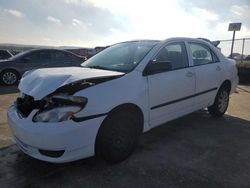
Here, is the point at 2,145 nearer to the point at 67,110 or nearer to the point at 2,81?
the point at 67,110

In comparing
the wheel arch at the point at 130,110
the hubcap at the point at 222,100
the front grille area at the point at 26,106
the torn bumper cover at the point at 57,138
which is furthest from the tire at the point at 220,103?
the front grille area at the point at 26,106

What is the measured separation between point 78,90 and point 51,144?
67cm

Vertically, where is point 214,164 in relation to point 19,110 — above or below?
below

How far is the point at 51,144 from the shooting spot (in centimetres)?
309

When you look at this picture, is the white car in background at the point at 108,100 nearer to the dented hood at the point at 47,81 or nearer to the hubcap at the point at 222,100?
the dented hood at the point at 47,81

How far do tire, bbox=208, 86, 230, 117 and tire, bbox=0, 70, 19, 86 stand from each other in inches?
311

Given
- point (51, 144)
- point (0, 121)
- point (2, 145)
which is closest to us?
point (51, 144)

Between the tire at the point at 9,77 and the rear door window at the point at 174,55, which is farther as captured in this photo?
the tire at the point at 9,77

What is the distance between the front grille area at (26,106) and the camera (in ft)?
11.3

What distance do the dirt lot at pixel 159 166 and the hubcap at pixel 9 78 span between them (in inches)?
249

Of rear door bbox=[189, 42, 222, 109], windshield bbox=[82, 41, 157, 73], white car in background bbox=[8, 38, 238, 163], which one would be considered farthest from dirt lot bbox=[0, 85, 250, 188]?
windshield bbox=[82, 41, 157, 73]

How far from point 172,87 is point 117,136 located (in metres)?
1.30

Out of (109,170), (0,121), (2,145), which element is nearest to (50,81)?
(109,170)

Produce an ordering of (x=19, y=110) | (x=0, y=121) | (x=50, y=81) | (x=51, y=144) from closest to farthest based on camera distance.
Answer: (x=51, y=144) < (x=50, y=81) < (x=19, y=110) < (x=0, y=121)
